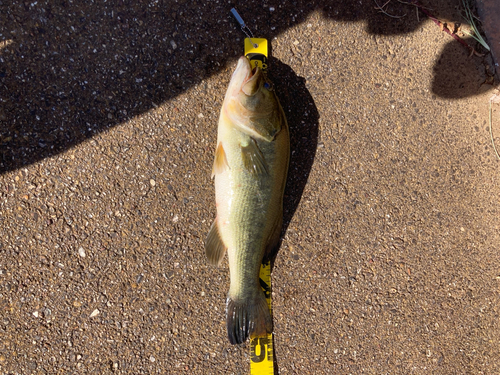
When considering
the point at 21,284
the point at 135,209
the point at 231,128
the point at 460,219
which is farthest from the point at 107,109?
the point at 460,219

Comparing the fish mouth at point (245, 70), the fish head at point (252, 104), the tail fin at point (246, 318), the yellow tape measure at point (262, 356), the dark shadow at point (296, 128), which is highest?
the fish mouth at point (245, 70)

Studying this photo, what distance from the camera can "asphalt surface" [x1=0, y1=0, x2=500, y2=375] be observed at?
237 centimetres

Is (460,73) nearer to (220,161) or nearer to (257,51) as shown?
(257,51)

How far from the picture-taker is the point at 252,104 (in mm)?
2180

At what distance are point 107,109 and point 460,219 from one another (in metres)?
3.66

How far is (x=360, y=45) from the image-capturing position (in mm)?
2738

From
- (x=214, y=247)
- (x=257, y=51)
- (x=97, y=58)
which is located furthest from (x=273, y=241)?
(x=97, y=58)

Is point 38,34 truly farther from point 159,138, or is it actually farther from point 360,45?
point 360,45

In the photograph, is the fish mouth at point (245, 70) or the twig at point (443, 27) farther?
the twig at point (443, 27)

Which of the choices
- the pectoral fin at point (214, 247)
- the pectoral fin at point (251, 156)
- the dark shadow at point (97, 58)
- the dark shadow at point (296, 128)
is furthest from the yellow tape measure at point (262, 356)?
the dark shadow at point (97, 58)

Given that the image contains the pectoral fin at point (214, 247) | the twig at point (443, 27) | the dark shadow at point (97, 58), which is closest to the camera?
the dark shadow at point (97, 58)

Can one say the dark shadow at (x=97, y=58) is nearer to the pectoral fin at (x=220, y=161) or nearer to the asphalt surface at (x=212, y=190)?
the asphalt surface at (x=212, y=190)

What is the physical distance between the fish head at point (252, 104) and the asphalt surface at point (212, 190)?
401 mm

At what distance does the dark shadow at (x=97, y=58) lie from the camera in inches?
91.1
